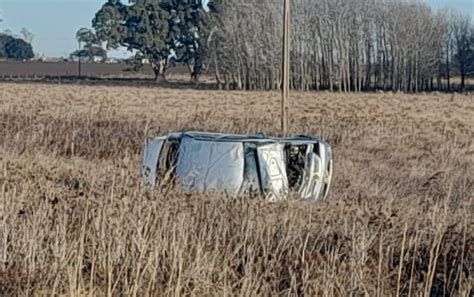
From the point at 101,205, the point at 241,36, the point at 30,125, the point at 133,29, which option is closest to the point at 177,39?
the point at 133,29

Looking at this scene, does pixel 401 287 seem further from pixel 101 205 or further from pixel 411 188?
pixel 411 188

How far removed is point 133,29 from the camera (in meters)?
99.2

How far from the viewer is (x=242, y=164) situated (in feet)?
37.2

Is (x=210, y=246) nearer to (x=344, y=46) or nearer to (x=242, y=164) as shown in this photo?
(x=242, y=164)

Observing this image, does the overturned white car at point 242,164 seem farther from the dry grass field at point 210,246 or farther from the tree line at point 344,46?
the tree line at point 344,46

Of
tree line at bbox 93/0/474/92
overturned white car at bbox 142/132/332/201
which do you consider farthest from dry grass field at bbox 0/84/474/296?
Answer: tree line at bbox 93/0/474/92

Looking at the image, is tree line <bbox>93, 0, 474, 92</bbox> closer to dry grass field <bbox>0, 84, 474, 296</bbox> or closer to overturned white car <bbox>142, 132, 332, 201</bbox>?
overturned white car <bbox>142, 132, 332, 201</bbox>

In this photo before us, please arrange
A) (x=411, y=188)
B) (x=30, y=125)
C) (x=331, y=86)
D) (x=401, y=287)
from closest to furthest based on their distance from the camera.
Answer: (x=401, y=287)
(x=411, y=188)
(x=30, y=125)
(x=331, y=86)

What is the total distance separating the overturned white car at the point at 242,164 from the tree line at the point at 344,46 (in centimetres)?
6369

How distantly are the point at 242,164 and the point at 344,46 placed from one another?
69.9 metres

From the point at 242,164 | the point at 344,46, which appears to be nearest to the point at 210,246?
the point at 242,164

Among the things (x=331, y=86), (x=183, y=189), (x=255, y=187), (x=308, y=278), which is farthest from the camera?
(x=331, y=86)

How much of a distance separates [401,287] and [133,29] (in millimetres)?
94789

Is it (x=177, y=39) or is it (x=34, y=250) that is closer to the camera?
(x=34, y=250)
